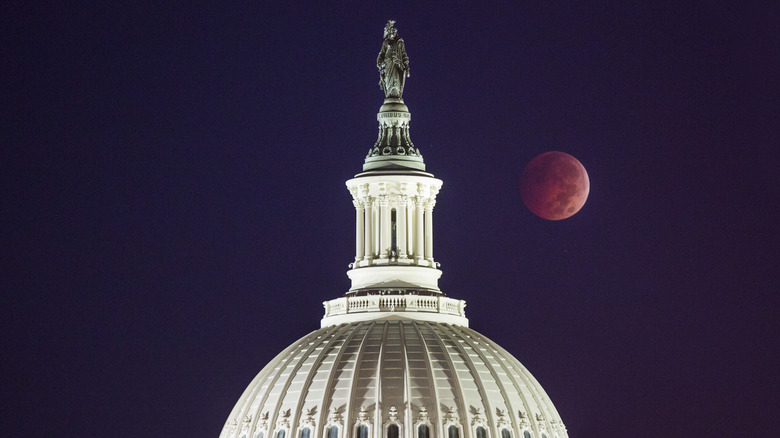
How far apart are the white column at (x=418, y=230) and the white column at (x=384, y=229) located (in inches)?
62.5

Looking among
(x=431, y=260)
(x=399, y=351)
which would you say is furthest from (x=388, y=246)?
(x=399, y=351)

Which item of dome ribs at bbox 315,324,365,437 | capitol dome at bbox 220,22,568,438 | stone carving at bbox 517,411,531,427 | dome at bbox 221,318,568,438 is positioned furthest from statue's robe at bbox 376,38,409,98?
stone carving at bbox 517,411,531,427

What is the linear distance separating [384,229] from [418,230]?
6.37ft

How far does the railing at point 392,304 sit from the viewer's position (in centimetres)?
12075

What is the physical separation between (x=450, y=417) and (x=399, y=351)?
4513 mm

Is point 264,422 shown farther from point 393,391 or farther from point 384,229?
point 384,229

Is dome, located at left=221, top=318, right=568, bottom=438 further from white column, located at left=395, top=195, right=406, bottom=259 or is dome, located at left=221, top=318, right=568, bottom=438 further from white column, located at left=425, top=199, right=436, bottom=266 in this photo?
white column, located at left=425, top=199, right=436, bottom=266

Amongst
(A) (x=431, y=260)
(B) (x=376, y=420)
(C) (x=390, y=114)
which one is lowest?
(B) (x=376, y=420)

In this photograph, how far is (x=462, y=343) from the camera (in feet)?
393

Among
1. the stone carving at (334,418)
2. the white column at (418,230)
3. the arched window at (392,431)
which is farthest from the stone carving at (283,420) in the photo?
the white column at (418,230)

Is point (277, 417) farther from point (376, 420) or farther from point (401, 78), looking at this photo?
point (401, 78)

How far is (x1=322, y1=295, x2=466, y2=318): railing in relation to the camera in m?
121

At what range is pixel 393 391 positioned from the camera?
11662cm

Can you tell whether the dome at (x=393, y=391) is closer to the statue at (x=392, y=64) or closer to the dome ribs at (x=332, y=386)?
the dome ribs at (x=332, y=386)
